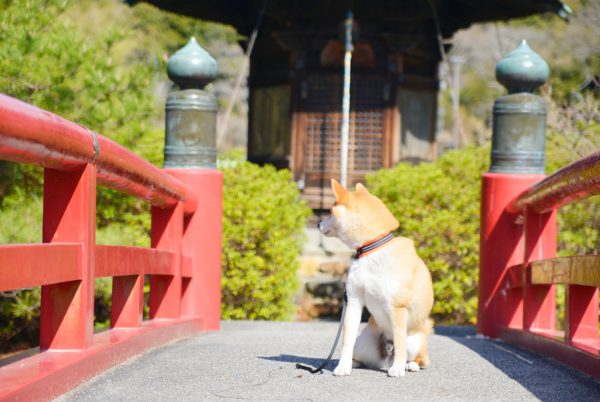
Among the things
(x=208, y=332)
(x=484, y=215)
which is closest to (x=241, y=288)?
(x=208, y=332)

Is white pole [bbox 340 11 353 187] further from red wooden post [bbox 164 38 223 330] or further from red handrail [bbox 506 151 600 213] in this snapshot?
red handrail [bbox 506 151 600 213]

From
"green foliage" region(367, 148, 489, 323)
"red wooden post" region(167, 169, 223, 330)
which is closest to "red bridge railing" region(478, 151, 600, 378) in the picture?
"red wooden post" region(167, 169, 223, 330)

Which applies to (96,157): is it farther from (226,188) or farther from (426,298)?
(226,188)

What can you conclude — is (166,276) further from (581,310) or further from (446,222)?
A: (446,222)

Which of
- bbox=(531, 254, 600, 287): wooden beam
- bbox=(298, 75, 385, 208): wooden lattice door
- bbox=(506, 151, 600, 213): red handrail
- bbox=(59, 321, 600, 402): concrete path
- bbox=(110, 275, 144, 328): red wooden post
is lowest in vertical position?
bbox=(59, 321, 600, 402): concrete path

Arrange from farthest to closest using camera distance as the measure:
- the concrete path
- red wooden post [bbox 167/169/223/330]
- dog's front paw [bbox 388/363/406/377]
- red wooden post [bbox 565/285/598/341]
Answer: red wooden post [bbox 167/169/223/330] → red wooden post [bbox 565/285/598/341] → dog's front paw [bbox 388/363/406/377] → the concrete path

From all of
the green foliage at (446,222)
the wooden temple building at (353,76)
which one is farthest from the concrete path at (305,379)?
the wooden temple building at (353,76)

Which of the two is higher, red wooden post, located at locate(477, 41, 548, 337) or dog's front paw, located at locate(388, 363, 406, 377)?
red wooden post, located at locate(477, 41, 548, 337)

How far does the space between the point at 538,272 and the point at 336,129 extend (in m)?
10.1

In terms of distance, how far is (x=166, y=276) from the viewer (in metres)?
5.82

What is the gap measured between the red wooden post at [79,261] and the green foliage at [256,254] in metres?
6.50

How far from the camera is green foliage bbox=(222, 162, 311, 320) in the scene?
1025cm

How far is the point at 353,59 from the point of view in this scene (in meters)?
15.2

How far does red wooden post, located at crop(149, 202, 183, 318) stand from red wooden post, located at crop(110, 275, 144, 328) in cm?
100
